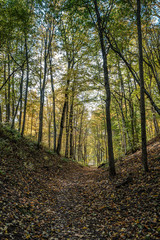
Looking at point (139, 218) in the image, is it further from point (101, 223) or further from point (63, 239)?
point (63, 239)

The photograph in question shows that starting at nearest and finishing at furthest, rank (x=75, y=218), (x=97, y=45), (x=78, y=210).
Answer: (x=75, y=218)
(x=78, y=210)
(x=97, y=45)

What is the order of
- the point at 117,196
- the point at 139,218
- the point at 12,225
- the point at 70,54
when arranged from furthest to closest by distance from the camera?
the point at 70,54 < the point at 117,196 < the point at 139,218 < the point at 12,225

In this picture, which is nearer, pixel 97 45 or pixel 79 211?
pixel 79 211

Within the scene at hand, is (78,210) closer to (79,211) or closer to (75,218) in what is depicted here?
(79,211)

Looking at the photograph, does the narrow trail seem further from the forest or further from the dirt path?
the forest

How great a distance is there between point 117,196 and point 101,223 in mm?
1758

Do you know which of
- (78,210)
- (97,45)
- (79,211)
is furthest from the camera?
(97,45)

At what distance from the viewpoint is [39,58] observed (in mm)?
15336

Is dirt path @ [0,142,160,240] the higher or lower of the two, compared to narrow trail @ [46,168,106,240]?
higher

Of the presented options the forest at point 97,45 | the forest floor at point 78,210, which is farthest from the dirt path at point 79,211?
the forest at point 97,45

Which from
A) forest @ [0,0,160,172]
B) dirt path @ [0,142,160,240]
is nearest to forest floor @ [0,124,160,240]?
dirt path @ [0,142,160,240]

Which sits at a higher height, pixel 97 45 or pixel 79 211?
pixel 97 45

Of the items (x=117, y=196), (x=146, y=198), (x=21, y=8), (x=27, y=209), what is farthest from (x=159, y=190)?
(x=21, y=8)

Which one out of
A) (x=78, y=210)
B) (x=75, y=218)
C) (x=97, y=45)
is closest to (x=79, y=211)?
(x=78, y=210)
